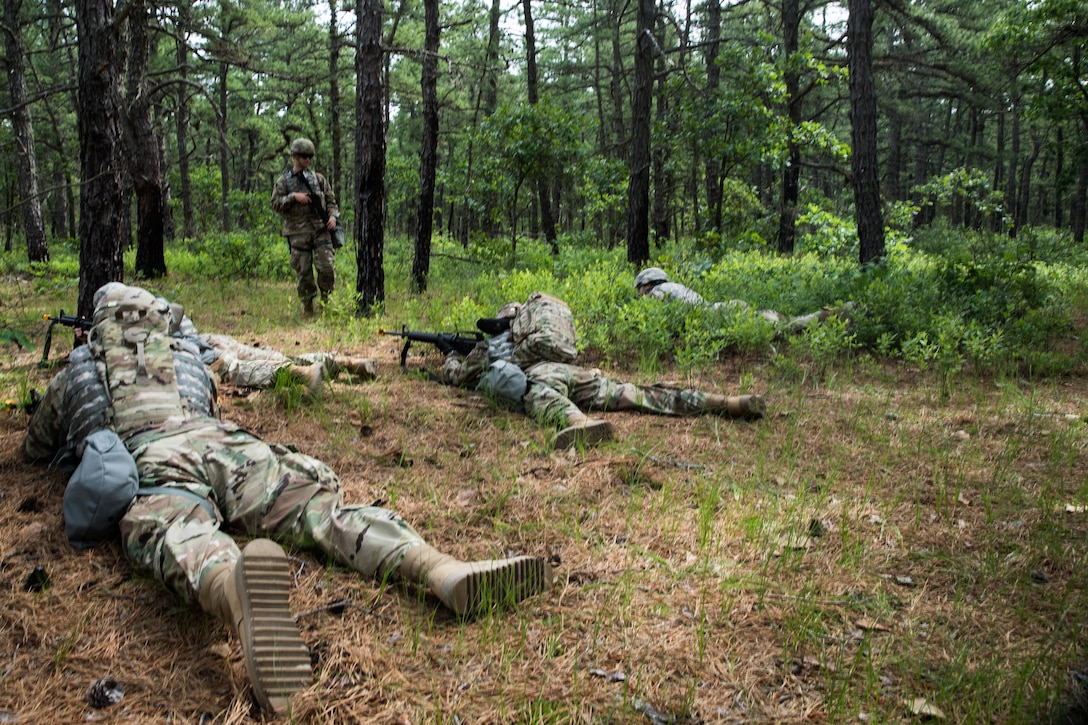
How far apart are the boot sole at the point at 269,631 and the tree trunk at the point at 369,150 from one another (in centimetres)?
646

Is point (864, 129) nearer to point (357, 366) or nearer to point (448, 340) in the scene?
point (448, 340)

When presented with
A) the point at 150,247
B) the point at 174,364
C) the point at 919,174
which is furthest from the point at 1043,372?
the point at 919,174

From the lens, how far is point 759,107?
420 inches

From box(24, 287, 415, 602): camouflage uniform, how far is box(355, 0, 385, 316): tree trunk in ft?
16.3

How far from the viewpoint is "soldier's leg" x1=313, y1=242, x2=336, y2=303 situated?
870cm

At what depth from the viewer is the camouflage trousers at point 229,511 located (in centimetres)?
262

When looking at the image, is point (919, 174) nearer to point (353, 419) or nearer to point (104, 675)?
point (353, 419)

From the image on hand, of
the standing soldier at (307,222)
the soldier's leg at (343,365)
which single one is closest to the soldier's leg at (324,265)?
the standing soldier at (307,222)

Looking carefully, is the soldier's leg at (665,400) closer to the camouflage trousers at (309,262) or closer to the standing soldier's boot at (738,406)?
the standing soldier's boot at (738,406)

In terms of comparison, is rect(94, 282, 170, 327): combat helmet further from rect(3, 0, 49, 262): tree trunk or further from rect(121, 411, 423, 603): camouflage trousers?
rect(3, 0, 49, 262): tree trunk

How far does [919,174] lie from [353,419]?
115ft

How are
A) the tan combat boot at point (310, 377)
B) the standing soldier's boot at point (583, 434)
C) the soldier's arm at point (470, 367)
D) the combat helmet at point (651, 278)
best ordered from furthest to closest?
the combat helmet at point (651, 278) < the soldier's arm at point (470, 367) < the tan combat boot at point (310, 377) < the standing soldier's boot at point (583, 434)

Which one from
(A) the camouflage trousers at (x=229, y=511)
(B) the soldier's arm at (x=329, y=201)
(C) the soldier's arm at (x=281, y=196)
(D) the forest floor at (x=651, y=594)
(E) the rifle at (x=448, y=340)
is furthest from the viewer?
(B) the soldier's arm at (x=329, y=201)

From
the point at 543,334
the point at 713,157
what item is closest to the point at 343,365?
the point at 543,334
